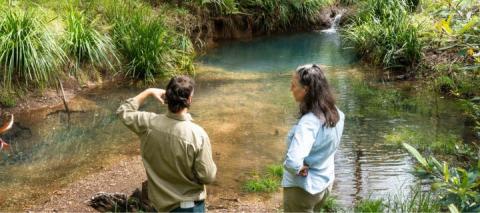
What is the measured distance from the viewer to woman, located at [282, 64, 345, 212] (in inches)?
123

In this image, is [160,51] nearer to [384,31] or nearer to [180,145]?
[384,31]

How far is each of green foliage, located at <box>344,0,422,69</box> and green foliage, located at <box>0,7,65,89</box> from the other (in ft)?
20.5

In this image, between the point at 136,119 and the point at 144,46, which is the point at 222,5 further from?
the point at 136,119

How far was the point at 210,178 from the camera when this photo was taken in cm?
326

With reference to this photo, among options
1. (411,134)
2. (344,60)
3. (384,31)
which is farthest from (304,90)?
(344,60)

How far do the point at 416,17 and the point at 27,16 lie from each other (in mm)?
7642

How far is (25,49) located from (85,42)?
1.21 m

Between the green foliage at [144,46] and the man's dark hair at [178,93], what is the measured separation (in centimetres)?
668

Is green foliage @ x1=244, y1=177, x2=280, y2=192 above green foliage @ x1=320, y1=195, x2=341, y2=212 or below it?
below

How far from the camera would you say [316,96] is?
3.23 metres

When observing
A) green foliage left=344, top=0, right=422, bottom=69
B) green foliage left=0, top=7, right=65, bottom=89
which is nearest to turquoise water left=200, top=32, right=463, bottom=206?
green foliage left=344, top=0, right=422, bottom=69

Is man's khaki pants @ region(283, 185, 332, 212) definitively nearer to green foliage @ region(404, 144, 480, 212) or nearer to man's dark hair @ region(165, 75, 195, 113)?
green foliage @ region(404, 144, 480, 212)

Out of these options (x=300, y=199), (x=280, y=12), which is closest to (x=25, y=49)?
(x=300, y=199)

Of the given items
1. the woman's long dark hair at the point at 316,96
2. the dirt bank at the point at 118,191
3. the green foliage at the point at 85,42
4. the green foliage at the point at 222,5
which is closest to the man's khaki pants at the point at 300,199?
the woman's long dark hair at the point at 316,96
